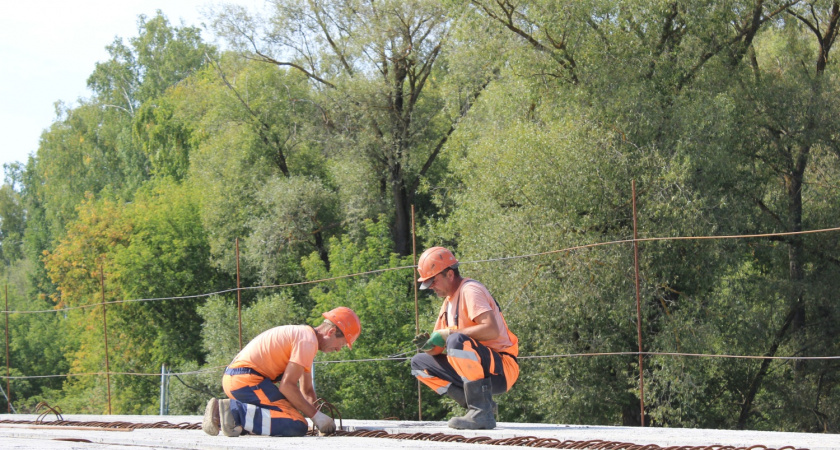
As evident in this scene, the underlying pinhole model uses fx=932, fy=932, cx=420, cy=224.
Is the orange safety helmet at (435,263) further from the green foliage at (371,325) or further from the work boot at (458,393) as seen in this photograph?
the green foliage at (371,325)

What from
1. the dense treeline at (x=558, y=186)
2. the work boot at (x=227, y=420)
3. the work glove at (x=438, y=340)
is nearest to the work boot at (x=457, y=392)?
the work glove at (x=438, y=340)

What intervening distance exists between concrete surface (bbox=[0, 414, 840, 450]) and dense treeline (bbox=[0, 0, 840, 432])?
10.6 meters

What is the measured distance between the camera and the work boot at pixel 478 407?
531 centimetres

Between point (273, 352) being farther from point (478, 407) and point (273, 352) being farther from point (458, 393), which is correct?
point (478, 407)

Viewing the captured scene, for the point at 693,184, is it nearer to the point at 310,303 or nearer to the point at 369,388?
the point at 369,388

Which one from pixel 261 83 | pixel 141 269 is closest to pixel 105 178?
pixel 141 269

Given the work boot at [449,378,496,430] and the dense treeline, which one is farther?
the dense treeline

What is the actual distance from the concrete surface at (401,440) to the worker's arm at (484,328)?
0.59 metres

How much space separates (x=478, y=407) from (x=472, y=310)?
623mm

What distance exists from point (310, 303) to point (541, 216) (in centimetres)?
1170

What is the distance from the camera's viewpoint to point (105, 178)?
4697 cm

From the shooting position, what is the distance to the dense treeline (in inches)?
653

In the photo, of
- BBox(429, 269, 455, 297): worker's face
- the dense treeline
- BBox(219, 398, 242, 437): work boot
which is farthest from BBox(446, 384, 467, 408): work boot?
the dense treeline

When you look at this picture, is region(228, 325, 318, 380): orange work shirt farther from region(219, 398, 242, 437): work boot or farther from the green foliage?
the green foliage
